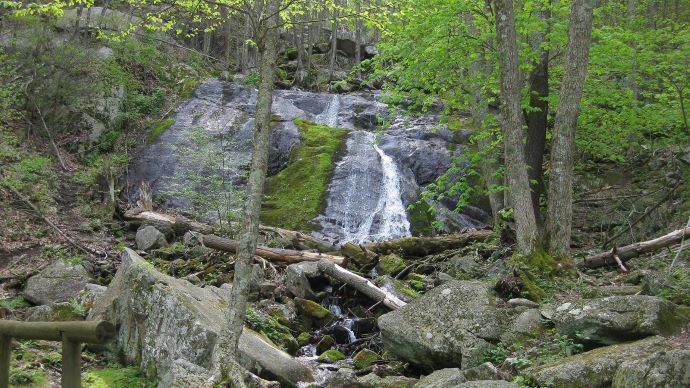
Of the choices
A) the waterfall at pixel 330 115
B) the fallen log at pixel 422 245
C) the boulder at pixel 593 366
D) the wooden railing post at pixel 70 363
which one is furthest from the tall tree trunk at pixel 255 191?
the waterfall at pixel 330 115

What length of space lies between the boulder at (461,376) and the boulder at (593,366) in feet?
1.21

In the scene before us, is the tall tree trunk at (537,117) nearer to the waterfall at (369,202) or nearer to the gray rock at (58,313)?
the waterfall at (369,202)

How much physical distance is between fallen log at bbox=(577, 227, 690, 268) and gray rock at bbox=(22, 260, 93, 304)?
8.51 metres

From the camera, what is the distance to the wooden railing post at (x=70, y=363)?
308 cm

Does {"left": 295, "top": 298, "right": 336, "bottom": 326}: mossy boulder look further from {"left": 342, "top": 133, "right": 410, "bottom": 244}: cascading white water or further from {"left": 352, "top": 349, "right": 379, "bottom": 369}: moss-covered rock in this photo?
{"left": 342, "top": 133, "right": 410, "bottom": 244}: cascading white water

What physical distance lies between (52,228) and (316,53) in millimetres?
26360

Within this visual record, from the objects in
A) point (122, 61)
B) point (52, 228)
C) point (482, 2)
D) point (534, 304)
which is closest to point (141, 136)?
point (122, 61)

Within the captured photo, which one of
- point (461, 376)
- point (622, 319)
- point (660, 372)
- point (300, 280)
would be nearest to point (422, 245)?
point (300, 280)

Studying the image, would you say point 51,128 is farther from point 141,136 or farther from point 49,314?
point 49,314

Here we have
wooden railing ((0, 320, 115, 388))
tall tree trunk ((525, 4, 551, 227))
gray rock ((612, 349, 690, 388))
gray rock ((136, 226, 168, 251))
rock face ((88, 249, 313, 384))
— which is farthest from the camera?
gray rock ((136, 226, 168, 251))

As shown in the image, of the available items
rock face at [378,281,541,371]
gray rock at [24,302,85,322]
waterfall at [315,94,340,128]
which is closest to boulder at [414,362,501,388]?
rock face at [378,281,541,371]

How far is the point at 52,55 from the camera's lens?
658 inches

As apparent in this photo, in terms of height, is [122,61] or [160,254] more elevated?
[122,61]

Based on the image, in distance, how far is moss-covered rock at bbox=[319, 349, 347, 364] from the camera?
7.91 m
